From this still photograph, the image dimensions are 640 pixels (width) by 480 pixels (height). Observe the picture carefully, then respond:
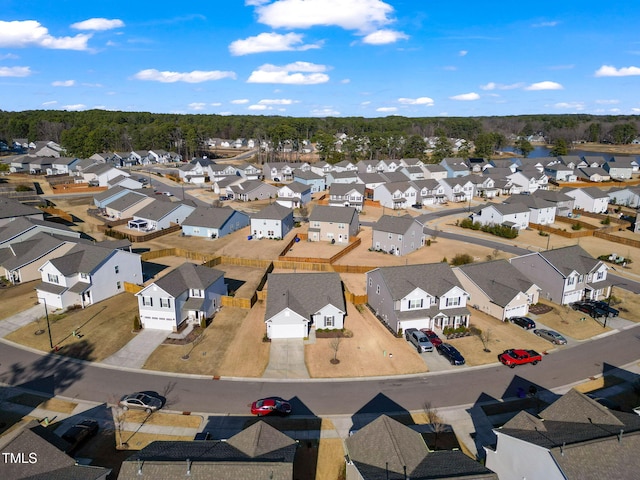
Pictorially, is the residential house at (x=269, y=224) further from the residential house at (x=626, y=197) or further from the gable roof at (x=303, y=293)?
the residential house at (x=626, y=197)

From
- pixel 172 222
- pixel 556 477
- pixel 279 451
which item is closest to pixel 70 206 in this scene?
pixel 172 222

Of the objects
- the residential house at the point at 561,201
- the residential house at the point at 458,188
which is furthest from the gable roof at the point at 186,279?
the residential house at the point at 458,188

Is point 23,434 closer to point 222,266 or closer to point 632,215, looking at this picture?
point 222,266

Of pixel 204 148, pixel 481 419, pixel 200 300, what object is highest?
pixel 204 148

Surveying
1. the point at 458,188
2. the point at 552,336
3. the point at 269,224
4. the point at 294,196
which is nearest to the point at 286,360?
the point at 552,336

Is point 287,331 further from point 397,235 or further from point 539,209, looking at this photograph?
point 539,209

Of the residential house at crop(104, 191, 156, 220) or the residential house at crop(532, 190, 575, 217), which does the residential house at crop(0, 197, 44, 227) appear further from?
the residential house at crop(532, 190, 575, 217)
